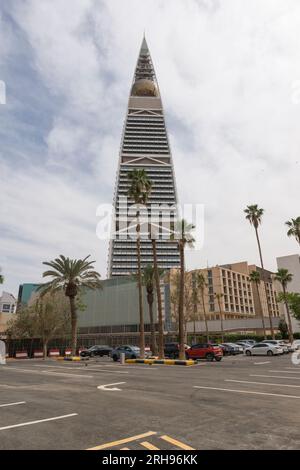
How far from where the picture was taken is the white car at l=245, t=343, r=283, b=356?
3831 cm

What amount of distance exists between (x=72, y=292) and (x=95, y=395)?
1175 inches

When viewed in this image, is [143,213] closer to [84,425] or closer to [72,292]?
[72,292]

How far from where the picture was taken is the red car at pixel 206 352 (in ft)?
109

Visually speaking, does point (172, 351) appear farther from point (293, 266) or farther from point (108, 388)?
point (293, 266)

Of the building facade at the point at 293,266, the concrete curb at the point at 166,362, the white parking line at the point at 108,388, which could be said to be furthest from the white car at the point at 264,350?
the building facade at the point at 293,266

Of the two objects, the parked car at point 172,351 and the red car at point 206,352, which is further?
the parked car at point 172,351

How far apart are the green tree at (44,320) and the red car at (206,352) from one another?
893 inches

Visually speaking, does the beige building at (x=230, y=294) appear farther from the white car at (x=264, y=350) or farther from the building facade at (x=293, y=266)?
the white car at (x=264, y=350)

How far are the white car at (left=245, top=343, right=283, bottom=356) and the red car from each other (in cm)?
817

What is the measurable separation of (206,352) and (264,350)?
9280 millimetres

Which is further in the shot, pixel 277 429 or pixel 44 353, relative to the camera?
pixel 44 353

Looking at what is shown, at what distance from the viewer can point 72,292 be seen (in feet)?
137

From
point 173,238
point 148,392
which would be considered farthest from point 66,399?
point 173,238

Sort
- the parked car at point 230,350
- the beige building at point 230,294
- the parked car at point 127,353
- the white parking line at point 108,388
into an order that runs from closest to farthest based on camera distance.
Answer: the white parking line at point 108,388 → the parked car at point 127,353 → the parked car at point 230,350 → the beige building at point 230,294
